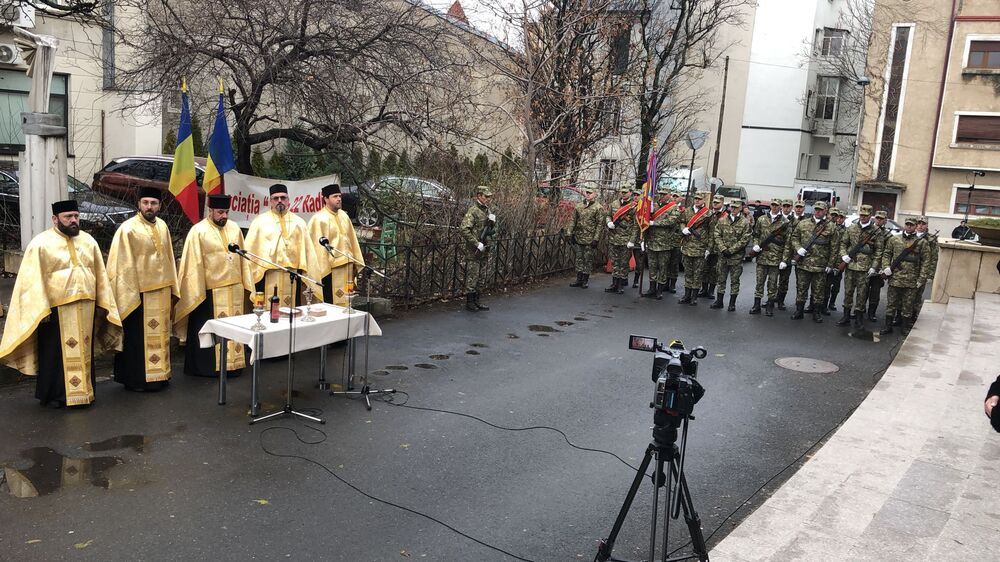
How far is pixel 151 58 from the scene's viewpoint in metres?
10.2

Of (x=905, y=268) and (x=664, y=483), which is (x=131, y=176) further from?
(x=664, y=483)

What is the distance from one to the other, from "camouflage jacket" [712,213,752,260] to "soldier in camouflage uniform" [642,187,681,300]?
97 centimetres

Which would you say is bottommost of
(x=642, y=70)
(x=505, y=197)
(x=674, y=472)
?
(x=674, y=472)

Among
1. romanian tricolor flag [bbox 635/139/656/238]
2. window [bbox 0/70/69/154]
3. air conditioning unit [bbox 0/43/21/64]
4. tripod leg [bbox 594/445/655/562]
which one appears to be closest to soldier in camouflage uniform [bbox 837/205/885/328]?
romanian tricolor flag [bbox 635/139/656/238]

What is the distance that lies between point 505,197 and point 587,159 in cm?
704

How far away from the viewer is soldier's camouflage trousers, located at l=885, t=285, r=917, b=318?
12.6 m

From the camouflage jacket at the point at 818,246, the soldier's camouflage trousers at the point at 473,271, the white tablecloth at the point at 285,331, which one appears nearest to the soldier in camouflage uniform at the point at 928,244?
the camouflage jacket at the point at 818,246

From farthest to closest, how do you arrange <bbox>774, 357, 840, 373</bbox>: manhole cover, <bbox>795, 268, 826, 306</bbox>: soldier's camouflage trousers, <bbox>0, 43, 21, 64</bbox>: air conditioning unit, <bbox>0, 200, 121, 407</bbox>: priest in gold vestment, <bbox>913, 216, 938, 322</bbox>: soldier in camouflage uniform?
<bbox>0, 43, 21, 64</bbox>: air conditioning unit, <bbox>795, 268, 826, 306</bbox>: soldier's camouflage trousers, <bbox>913, 216, 938, 322</bbox>: soldier in camouflage uniform, <bbox>774, 357, 840, 373</bbox>: manhole cover, <bbox>0, 200, 121, 407</bbox>: priest in gold vestment

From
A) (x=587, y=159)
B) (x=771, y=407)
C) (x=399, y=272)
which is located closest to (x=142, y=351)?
(x=399, y=272)

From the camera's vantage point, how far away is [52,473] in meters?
5.50

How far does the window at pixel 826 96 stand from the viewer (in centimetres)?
4253

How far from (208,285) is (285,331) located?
1.67 meters

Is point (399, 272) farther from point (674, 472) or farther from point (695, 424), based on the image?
point (674, 472)

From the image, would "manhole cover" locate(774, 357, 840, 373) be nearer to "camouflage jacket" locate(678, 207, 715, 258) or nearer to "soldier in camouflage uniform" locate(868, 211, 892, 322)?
"soldier in camouflage uniform" locate(868, 211, 892, 322)
